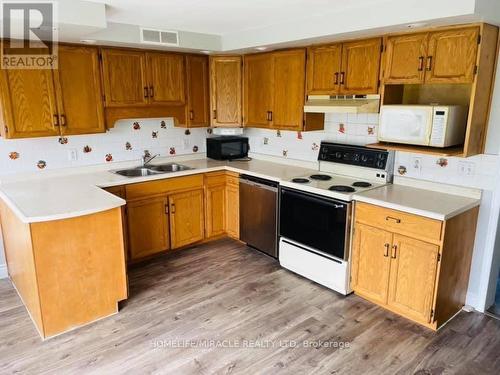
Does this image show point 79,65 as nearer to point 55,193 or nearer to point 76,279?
point 55,193

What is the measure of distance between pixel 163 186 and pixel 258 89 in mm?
1446

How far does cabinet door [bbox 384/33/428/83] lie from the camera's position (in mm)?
2643

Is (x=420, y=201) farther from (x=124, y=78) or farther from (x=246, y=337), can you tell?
(x=124, y=78)

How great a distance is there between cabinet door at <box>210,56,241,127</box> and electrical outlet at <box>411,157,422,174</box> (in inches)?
76.5

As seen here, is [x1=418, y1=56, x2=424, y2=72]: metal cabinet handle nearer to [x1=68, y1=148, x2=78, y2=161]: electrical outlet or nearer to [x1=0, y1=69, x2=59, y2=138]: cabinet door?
[x1=0, y1=69, x2=59, y2=138]: cabinet door

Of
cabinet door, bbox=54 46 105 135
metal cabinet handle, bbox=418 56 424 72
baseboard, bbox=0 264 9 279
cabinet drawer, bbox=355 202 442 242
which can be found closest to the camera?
cabinet drawer, bbox=355 202 442 242

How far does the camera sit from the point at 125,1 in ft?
8.22

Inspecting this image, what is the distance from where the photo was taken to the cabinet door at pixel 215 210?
411 centimetres

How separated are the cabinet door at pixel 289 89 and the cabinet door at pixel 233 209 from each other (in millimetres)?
824

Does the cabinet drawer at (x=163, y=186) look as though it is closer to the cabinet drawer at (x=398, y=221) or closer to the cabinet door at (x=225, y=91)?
the cabinet door at (x=225, y=91)

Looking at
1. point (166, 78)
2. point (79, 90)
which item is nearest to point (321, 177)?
point (166, 78)

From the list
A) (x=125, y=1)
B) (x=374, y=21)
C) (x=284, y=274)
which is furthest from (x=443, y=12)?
(x=284, y=274)

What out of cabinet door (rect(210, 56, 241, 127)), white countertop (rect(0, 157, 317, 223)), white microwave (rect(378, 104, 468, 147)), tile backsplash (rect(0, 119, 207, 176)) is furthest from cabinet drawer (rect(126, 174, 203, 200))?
white microwave (rect(378, 104, 468, 147))

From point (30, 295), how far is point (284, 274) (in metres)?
2.08
